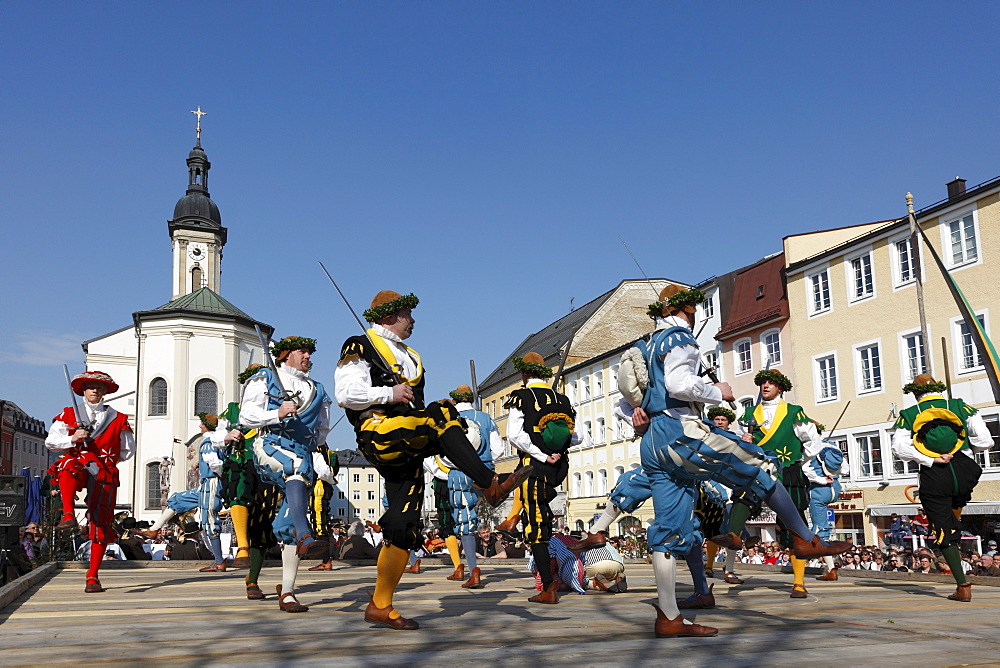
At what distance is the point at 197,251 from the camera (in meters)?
74.3

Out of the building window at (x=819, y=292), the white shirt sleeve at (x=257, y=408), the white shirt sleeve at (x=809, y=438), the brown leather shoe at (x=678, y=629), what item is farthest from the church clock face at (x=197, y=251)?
the brown leather shoe at (x=678, y=629)

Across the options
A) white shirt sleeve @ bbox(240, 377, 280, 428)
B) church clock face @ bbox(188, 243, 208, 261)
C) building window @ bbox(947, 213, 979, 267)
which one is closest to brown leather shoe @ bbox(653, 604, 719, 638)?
white shirt sleeve @ bbox(240, 377, 280, 428)

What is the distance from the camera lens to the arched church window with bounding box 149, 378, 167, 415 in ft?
189

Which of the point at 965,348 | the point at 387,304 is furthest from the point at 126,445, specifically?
the point at 965,348

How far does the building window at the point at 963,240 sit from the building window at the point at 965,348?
201 centimetres

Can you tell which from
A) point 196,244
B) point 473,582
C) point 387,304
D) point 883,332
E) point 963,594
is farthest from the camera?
point 196,244

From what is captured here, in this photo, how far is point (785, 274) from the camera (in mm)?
37125

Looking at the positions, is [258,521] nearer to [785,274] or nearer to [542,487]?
[542,487]

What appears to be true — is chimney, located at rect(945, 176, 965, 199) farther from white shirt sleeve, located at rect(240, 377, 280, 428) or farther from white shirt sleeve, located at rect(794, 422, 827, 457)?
white shirt sleeve, located at rect(240, 377, 280, 428)

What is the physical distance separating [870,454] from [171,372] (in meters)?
43.5

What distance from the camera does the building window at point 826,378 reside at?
34.1 m

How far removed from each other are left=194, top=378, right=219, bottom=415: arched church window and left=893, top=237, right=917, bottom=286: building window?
4267 centimetres

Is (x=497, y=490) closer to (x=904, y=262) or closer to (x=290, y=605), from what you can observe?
(x=290, y=605)

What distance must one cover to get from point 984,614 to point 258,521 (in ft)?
19.1
